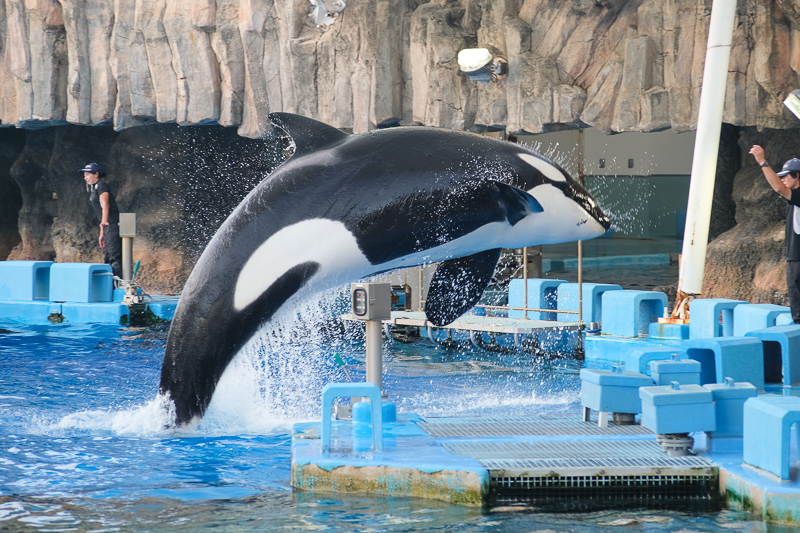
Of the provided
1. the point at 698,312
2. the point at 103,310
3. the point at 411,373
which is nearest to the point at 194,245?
the point at 103,310

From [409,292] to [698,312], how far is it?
11.1 ft

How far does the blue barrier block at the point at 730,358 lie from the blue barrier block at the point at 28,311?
343 inches

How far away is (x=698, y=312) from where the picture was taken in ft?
27.9

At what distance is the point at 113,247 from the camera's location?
12.5 metres

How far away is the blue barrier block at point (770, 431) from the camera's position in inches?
151

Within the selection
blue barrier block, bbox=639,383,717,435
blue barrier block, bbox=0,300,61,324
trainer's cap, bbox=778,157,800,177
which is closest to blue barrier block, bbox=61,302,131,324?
blue barrier block, bbox=0,300,61,324

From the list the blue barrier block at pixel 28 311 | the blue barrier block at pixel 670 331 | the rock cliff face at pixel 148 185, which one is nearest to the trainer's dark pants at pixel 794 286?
the blue barrier block at pixel 670 331

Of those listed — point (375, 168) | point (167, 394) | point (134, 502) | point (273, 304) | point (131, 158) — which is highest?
point (131, 158)

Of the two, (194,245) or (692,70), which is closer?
(692,70)

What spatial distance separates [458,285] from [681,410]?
1.47 m

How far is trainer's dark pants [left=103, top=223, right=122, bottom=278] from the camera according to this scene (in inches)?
482

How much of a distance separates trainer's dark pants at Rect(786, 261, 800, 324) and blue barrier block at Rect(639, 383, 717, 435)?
3.26 meters

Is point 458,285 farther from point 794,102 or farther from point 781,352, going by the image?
point 794,102

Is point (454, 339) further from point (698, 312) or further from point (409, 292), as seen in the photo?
point (698, 312)
